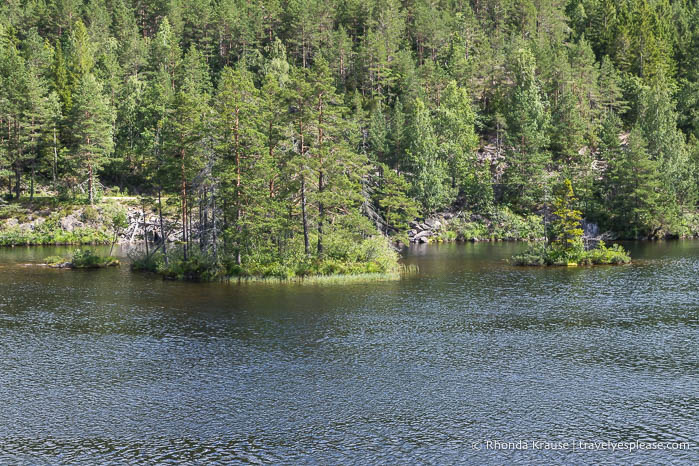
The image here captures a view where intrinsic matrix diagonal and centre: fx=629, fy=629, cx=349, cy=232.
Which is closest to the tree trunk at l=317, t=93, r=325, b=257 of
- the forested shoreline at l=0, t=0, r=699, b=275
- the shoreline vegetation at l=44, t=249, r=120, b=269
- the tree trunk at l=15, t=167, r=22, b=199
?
the forested shoreline at l=0, t=0, r=699, b=275

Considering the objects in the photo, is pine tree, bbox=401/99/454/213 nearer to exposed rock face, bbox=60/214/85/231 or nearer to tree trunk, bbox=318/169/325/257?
tree trunk, bbox=318/169/325/257

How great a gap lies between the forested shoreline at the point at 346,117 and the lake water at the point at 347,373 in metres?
12.9

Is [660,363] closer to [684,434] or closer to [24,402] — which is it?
[684,434]

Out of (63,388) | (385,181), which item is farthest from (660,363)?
(385,181)

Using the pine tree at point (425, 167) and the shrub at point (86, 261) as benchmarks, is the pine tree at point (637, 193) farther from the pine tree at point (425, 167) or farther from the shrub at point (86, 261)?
the shrub at point (86, 261)

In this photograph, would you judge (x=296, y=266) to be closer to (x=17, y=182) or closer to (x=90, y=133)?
(x=90, y=133)

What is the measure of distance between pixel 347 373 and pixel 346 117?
239 feet

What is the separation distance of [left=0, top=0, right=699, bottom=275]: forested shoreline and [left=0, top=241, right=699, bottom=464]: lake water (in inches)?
508

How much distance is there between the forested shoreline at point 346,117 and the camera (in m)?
64.1

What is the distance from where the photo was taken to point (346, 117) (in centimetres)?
10069

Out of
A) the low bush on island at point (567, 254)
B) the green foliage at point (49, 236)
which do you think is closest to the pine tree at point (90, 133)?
the green foliage at point (49, 236)

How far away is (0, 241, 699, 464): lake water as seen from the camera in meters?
24.2

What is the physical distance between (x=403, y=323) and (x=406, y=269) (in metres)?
26.2

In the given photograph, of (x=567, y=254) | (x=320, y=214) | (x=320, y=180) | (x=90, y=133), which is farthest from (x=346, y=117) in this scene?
(x=567, y=254)
